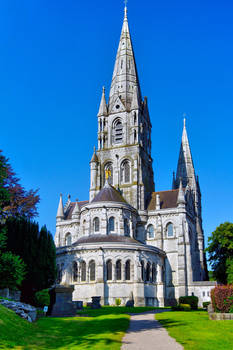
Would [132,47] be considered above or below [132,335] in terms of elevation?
above

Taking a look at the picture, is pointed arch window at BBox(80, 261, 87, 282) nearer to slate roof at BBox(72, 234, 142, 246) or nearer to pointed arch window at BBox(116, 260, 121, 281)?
slate roof at BBox(72, 234, 142, 246)

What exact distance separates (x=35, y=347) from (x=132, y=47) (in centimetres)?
6990

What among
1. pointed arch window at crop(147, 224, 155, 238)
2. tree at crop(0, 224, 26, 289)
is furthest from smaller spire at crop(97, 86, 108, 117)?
tree at crop(0, 224, 26, 289)

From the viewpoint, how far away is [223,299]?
21.9 m

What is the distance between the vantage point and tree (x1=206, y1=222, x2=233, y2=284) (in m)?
51.3

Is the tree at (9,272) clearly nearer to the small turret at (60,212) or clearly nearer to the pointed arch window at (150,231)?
the pointed arch window at (150,231)

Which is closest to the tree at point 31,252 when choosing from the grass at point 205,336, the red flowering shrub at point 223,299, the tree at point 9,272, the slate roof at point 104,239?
the tree at point 9,272

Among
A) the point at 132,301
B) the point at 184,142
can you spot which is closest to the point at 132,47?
the point at 184,142

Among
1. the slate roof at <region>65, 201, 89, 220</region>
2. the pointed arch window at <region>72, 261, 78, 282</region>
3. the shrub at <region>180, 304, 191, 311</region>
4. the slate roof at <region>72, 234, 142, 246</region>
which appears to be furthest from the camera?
the slate roof at <region>65, 201, 89, 220</region>

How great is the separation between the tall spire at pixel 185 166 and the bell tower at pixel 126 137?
9.04 meters

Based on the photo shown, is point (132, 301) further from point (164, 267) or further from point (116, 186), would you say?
point (116, 186)

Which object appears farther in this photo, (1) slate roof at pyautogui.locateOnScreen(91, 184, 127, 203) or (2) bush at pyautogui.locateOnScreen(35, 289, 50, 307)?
(1) slate roof at pyautogui.locateOnScreen(91, 184, 127, 203)

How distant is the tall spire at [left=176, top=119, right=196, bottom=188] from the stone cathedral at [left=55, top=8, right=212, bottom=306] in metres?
0.20

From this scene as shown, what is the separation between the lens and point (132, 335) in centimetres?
1611
